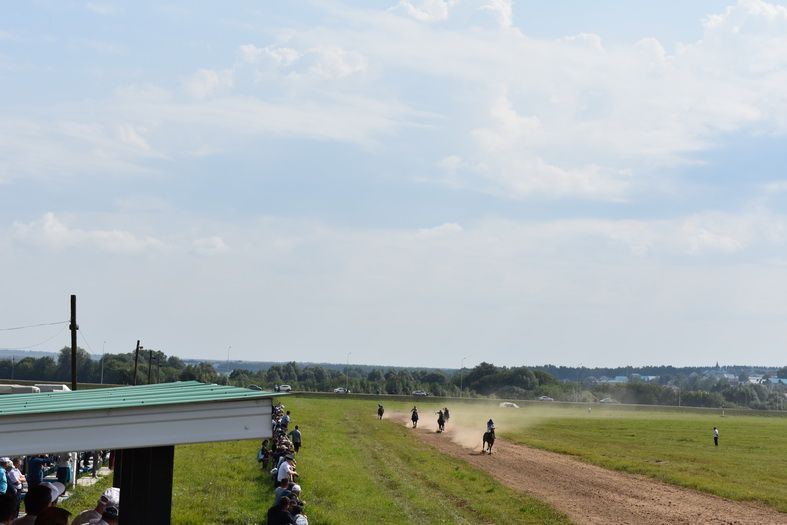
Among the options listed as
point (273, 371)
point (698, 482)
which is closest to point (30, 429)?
point (698, 482)

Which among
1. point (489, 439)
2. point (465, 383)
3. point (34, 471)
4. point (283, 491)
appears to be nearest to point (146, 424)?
point (283, 491)

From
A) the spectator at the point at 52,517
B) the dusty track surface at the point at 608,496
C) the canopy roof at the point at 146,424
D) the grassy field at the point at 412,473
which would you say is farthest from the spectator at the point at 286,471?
the canopy roof at the point at 146,424

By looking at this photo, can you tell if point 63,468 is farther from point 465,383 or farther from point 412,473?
point 465,383

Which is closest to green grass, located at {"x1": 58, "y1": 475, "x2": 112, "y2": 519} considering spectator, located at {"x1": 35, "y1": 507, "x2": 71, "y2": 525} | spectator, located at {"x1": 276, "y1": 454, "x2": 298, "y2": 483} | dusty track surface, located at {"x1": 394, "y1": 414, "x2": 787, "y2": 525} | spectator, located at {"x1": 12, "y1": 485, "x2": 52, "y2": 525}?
spectator, located at {"x1": 276, "y1": 454, "x2": 298, "y2": 483}

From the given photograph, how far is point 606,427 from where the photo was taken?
236 feet

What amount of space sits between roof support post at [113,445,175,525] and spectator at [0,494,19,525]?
4.85 ft

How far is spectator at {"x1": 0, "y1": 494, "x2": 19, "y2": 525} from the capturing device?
29.3 feet

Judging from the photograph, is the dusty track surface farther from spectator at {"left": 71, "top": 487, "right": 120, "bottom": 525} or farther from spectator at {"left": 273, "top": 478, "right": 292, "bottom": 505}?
spectator at {"left": 71, "top": 487, "right": 120, "bottom": 525}

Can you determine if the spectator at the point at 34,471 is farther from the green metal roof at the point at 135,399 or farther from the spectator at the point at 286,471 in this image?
the green metal roof at the point at 135,399

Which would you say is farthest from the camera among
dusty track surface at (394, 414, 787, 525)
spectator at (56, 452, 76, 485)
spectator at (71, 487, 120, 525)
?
dusty track surface at (394, 414, 787, 525)

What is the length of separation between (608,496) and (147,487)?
23077 millimetres

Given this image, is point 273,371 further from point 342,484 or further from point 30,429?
point 30,429

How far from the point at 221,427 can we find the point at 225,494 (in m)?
18.7

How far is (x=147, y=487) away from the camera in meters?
8.19
